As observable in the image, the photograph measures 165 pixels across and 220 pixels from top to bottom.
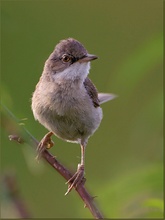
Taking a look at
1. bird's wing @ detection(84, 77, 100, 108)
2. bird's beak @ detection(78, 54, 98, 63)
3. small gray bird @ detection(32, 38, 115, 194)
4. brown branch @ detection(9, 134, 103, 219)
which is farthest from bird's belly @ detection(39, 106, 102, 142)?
brown branch @ detection(9, 134, 103, 219)

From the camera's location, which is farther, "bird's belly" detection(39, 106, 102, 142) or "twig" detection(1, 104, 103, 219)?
"bird's belly" detection(39, 106, 102, 142)

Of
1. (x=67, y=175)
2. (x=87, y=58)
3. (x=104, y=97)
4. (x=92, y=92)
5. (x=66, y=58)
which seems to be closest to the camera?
(x=67, y=175)

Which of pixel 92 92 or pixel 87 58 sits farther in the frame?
pixel 92 92

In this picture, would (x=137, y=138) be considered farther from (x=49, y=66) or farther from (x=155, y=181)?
(x=49, y=66)

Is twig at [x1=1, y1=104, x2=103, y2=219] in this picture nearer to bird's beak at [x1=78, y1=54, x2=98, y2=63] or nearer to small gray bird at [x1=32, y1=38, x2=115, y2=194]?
small gray bird at [x1=32, y1=38, x2=115, y2=194]

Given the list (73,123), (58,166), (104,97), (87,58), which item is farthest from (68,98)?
(58,166)

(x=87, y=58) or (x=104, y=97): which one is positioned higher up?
A: (x=87, y=58)

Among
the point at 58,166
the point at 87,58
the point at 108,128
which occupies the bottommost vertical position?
the point at 108,128

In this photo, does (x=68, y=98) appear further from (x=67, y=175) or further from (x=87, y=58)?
(x=67, y=175)
